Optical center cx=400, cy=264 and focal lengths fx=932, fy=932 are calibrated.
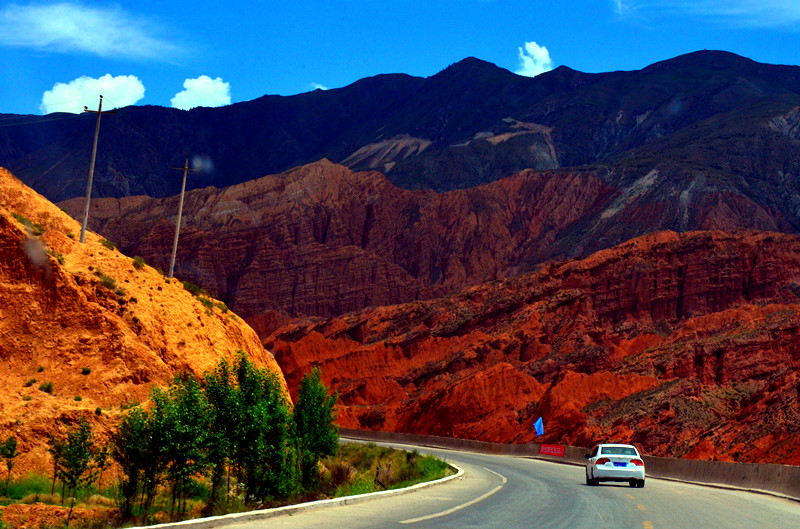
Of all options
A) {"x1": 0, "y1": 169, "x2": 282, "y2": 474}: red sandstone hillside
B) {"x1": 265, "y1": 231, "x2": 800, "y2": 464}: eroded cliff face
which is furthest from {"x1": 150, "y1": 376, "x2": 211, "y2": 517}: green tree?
{"x1": 265, "y1": 231, "x2": 800, "y2": 464}: eroded cliff face

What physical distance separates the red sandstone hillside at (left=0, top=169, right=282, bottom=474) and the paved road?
391 inches

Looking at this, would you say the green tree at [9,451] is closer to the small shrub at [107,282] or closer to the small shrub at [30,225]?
the small shrub at [107,282]

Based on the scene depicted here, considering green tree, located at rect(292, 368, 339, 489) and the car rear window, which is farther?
green tree, located at rect(292, 368, 339, 489)

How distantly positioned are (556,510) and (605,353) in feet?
221

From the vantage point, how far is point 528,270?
5659 inches

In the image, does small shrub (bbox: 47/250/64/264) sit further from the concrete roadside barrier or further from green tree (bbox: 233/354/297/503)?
the concrete roadside barrier

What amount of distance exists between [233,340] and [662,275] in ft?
279

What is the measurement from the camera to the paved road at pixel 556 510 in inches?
642

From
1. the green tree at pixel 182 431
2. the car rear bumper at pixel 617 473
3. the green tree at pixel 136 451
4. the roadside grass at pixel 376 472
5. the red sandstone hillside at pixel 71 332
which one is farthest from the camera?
the car rear bumper at pixel 617 473

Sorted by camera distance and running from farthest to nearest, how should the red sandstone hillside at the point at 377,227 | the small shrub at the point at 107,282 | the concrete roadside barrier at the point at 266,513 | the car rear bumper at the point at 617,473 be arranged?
1. the red sandstone hillside at the point at 377,227
2. the small shrub at the point at 107,282
3. the car rear bumper at the point at 617,473
4. the concrete roadside barrier at the point at 266,513

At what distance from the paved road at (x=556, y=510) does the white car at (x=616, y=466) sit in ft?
1.32

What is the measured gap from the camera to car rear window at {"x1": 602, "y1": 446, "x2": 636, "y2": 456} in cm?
2986

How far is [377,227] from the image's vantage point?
539ft

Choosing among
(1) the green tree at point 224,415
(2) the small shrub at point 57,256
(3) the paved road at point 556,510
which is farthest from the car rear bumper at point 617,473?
(2) the small shrub at point 57,256
